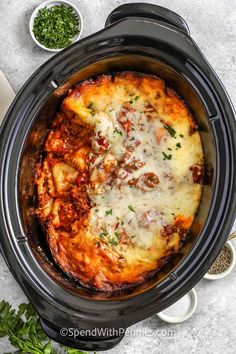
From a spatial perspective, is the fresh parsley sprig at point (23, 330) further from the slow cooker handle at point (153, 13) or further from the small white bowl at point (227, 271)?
the slow cooker handle at point (153, 13)

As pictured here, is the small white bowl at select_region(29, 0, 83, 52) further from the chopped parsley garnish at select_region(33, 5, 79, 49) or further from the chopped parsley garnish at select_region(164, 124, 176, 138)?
the chopped parsley garnish at select_region(164, 124, 176, 138)

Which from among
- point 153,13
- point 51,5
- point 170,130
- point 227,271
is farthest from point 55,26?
point 227,271

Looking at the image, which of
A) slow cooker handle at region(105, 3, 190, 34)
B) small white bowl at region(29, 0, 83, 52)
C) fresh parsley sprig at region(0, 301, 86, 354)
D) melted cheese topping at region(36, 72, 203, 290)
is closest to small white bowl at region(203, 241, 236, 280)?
melted cheese topping at region(36, 72, 203, 290)

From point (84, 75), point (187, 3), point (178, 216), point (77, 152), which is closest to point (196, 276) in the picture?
point (178, 216)

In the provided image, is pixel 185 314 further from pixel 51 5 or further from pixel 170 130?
pixel 51 5

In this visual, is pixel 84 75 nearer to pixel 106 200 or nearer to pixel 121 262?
pixel 106 200

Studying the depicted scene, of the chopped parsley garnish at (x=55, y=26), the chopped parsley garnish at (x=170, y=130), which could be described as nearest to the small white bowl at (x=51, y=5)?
the chopped parsley garnish at (x=55, y=26)

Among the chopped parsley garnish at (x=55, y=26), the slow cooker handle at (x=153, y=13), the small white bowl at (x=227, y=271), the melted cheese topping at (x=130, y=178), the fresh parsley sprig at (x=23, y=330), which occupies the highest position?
the slow cooker handle at (x=153, y=13)
